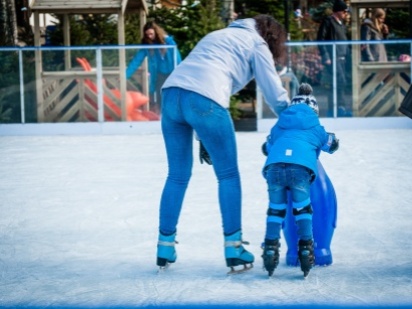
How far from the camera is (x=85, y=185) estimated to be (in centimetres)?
910

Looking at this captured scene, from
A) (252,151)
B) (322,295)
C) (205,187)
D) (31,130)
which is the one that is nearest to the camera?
(322,295)

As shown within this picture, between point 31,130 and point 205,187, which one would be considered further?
point 31,130

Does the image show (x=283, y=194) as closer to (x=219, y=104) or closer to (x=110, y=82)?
(x=219, y=104)

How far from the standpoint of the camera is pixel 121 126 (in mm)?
14328

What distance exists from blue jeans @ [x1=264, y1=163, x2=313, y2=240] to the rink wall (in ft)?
29.6

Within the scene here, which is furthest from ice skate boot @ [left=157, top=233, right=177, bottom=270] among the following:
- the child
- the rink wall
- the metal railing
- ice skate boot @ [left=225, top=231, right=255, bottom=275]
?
the metal railing

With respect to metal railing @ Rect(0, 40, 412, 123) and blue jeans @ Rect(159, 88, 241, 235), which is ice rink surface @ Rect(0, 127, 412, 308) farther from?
metal railing @ Rect(0, 40, 412, 123)

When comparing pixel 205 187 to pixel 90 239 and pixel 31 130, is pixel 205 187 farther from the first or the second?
pixel 31 130

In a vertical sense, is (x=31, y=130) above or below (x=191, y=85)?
below

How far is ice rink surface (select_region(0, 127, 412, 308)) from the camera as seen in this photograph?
496 centimetres

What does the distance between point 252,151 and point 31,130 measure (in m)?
3.96

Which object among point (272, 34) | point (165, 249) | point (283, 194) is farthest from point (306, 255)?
point (272, 34)

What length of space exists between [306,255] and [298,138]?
1.85 ft

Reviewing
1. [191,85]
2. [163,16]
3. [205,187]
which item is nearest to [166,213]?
[191,85]
